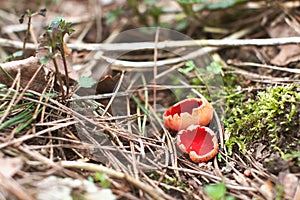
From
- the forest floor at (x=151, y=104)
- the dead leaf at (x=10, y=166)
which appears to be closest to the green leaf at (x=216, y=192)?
the forest floor at (x=151, y=104)

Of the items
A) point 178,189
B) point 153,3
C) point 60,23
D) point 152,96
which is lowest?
point 178,189

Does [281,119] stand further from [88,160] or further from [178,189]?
[88,160]

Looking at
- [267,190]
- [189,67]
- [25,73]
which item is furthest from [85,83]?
[267,190]

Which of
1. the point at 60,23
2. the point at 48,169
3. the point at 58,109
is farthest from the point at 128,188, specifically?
the point at 60,23

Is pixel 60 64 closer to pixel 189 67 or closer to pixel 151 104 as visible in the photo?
pixel 151 104

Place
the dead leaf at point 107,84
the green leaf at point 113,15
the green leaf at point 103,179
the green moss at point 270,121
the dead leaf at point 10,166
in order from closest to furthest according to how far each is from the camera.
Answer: the dead leaf at point 10,166 < the green leaf at point 103,179 < the green moss at point 270,121 < the dead leaf at point 107,84 < the green leaf at point 113,15

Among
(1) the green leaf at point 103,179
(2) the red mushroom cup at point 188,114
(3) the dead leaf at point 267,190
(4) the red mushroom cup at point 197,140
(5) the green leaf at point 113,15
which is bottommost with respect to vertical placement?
(3) the dead leaf at point 267,190

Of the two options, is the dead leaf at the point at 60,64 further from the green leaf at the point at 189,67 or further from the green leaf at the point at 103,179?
the green leaf at the point at 103,179
